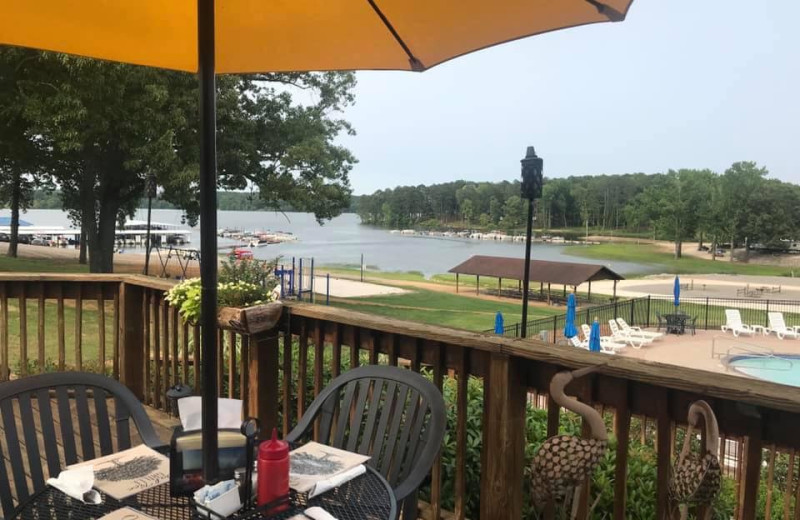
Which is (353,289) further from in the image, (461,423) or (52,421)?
(52,421)

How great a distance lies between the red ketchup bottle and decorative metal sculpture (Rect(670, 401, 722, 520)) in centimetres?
79

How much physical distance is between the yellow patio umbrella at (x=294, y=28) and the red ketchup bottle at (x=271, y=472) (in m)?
1.11

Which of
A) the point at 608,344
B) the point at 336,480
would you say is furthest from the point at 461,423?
the point at 608,344

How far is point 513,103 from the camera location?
3656 cm

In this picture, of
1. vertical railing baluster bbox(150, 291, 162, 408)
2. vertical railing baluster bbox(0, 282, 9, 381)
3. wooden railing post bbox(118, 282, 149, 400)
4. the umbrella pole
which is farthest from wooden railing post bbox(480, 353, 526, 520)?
vertical railing baluster bbox(0, 282, 9, 381)

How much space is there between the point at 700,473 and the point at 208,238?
109 cm

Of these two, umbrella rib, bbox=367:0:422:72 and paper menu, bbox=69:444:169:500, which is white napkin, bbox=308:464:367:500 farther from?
umbrella rib, bbox=367:0:422:72

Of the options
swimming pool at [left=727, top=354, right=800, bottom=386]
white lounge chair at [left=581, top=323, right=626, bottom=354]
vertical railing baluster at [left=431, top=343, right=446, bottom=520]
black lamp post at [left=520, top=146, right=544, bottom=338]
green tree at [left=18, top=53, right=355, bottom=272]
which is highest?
green tree at [left=18, top=53, right=355, bottom=272]

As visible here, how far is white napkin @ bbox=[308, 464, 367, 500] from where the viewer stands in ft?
4.06

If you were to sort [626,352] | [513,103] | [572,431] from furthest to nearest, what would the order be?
[513,103] → [626,352] → [572,431]

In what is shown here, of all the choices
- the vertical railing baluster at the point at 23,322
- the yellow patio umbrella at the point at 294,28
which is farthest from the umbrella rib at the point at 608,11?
the vertical railing baluster at the point at 23,322

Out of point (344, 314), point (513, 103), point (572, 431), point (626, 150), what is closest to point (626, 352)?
point (572, 431)

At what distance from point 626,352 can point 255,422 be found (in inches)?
744

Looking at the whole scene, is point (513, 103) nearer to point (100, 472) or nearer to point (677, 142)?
point (677, 142)
